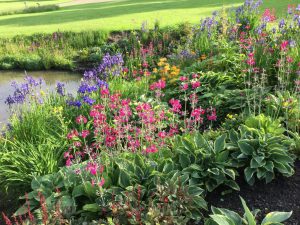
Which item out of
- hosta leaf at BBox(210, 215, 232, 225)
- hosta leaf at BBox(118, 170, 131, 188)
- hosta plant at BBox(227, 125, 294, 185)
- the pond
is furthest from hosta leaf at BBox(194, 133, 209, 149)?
the pond

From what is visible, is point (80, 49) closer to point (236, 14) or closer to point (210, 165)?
point (236, 14)

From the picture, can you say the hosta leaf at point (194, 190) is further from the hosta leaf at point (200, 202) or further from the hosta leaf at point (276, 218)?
the hosta leaf at point (276, 218)

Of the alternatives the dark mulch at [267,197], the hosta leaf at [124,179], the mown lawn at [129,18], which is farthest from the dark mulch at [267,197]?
the mown lawn at [129,18]

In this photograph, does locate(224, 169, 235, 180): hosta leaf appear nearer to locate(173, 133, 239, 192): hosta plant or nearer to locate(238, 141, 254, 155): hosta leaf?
locate(173, 133, 239, 192): hosta plant

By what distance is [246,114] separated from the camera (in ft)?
16.6

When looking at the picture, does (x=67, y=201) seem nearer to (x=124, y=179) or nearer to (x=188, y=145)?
(x=124, y=179)

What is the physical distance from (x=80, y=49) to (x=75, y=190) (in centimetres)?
1118

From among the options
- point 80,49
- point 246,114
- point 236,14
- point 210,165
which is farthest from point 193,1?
point 210,165

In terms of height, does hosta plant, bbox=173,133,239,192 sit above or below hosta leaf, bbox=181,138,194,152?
below

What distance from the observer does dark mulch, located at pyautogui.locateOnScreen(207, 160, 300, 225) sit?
3.49m

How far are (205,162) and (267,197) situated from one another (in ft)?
2.20

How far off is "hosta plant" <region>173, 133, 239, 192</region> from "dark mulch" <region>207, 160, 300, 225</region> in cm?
12

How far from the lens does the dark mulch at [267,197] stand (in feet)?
11.4

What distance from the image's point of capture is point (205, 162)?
382 cm
